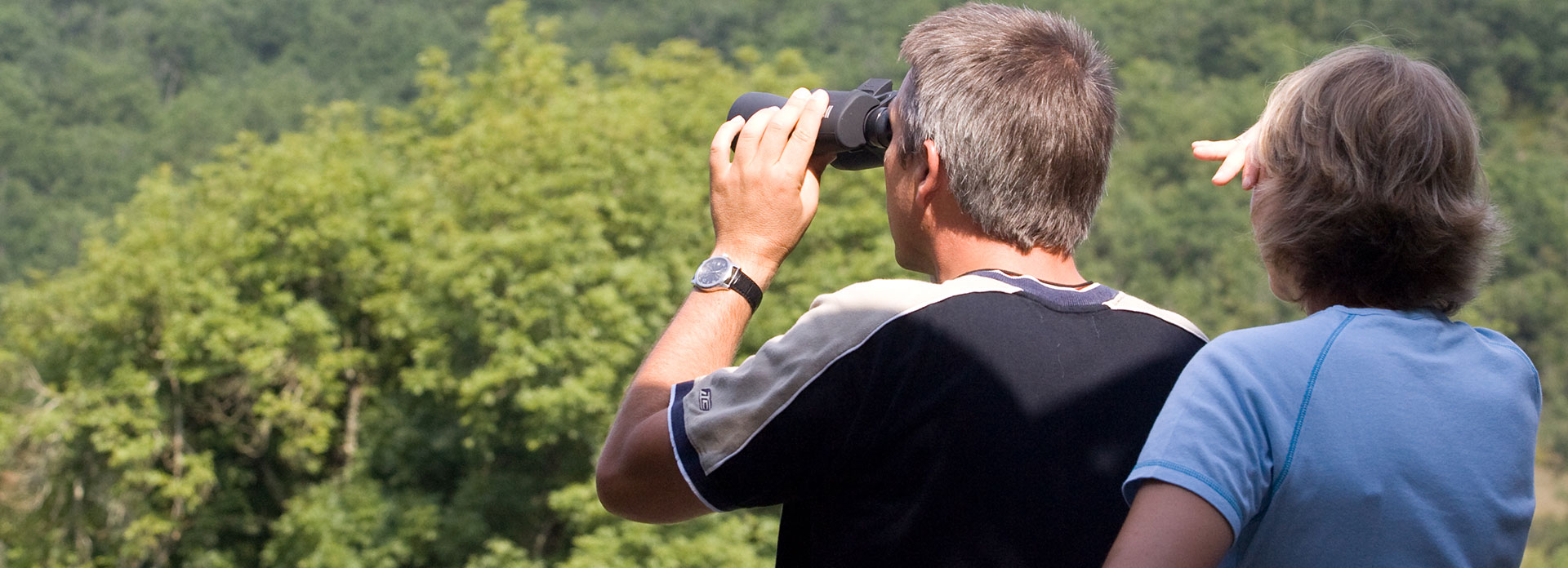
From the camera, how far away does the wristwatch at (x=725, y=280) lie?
1.54 m

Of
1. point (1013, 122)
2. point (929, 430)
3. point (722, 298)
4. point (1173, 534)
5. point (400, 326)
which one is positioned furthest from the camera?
point (400, 326)

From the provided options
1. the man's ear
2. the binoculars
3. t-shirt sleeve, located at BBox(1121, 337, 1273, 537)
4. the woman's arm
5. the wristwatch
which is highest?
the binoculars

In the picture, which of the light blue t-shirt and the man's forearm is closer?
the light blue t-shirt

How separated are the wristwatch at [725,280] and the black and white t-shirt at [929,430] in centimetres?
20

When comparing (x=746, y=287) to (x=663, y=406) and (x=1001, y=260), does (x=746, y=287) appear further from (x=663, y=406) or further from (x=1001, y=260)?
(x=1001, y=260)

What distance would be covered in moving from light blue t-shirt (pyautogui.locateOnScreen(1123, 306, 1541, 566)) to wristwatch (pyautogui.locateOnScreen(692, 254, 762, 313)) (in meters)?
0.61

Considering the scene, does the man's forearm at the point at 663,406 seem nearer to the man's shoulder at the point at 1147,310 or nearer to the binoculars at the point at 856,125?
the binoculars at the point at 856,125

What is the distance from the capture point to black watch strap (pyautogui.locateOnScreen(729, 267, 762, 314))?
1547 millimetres

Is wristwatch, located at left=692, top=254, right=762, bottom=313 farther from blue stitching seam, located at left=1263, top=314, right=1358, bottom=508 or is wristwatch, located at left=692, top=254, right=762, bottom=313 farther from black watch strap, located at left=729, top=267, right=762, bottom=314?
blue stitching seam, located at left=1263, top=314, right=1358, bottom=508

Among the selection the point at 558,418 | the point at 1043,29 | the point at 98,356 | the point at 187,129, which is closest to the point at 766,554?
the point at 558,418

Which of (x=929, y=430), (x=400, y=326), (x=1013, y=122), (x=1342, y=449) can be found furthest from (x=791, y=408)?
Result: (x=400, y=326)

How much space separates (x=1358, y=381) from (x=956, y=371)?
1.26 feet

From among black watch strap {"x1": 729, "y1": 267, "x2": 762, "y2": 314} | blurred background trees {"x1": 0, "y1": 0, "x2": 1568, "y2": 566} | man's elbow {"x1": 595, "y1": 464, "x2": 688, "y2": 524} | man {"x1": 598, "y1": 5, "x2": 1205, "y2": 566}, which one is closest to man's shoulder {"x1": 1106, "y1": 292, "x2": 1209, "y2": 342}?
man {"x1": 598, "y1": 5, "x2": 1205, "y2": 566}

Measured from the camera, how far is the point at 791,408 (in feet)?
4.27
